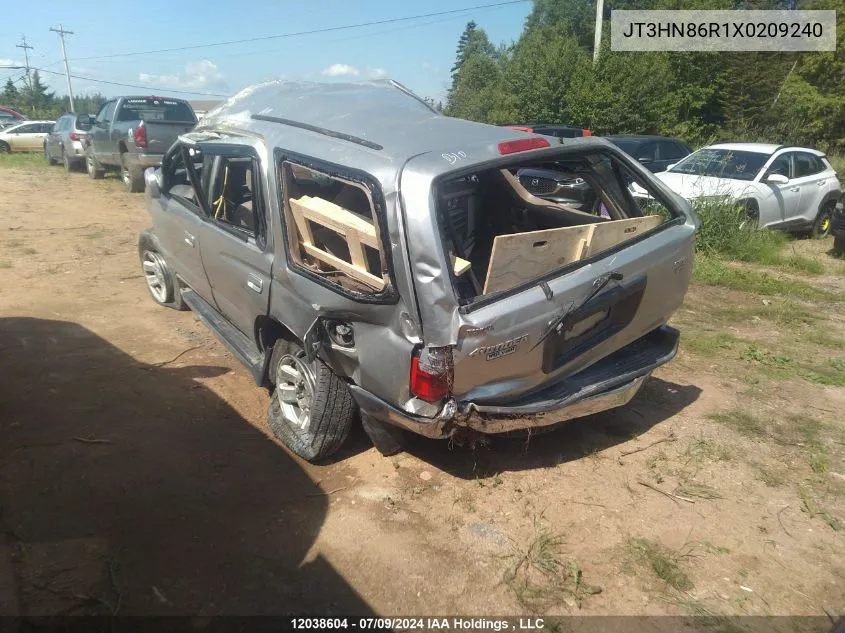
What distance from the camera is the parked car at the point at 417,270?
9.59ft

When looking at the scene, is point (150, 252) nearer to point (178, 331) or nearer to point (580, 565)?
point (178, 331)

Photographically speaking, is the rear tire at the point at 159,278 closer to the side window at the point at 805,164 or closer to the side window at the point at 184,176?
the side window at the point at 184,176

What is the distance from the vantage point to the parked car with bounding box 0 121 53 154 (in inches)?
875

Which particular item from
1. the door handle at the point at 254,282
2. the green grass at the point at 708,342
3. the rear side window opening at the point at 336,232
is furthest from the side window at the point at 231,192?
the green grass at the point at 708,342

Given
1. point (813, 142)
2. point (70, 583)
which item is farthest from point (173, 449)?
point (813, 142)

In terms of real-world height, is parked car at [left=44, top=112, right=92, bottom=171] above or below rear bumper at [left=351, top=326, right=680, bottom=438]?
above

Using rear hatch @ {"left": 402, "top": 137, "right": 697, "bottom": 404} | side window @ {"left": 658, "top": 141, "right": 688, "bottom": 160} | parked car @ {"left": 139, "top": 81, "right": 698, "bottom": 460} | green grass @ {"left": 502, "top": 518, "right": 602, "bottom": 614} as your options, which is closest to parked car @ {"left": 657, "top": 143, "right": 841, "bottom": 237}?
side window @ {"left": 658, "top": 141, "right": 688, "bottom": 160}

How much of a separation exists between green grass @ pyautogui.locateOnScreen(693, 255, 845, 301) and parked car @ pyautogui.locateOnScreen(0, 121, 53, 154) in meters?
22.7

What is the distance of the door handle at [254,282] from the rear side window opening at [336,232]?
0.38m

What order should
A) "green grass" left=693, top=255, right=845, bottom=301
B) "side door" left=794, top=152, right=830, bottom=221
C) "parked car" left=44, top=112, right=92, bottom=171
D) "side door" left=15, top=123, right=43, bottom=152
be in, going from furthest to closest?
"side door" left=15, top=123, right=43, bottom=152, "parked car" left=44, top=112, right=92, bottom=171, "side door" left=794, top=152, right=830, bottom=221, "green grass" left=693, top=255, right=845, bottom=301

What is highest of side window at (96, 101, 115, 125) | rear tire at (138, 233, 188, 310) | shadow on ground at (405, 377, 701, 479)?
side window at (96, 101, 115, 125)

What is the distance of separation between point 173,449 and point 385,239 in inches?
75.1

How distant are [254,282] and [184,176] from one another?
2343 millimetres

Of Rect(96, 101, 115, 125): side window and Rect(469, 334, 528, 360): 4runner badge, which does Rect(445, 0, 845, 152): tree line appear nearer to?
Rect(96, 101, 115, 125): side window
